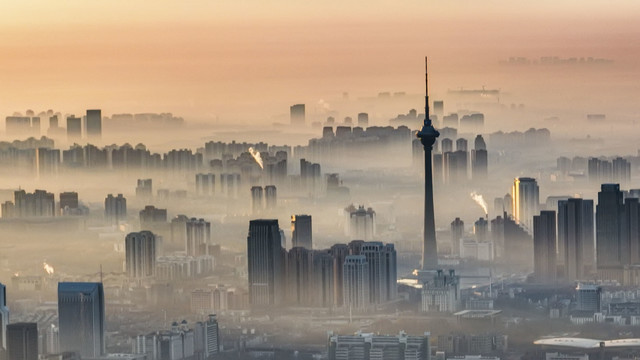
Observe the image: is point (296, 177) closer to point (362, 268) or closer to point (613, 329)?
point (362, 268)

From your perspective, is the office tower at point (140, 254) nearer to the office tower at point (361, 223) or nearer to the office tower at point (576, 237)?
the office tower at point (361, 223)

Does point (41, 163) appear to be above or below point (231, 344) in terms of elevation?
above

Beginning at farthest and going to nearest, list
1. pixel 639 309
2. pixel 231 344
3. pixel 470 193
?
pixel 470 193, pixel 639 309, pixel 231 344

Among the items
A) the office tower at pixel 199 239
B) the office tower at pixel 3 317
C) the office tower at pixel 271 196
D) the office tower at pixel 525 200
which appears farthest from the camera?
the office tower at pixel 525 200

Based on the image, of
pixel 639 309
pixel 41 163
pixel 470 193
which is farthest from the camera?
pixel 470 193

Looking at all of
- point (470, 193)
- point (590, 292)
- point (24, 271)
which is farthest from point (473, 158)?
point (24, 271)

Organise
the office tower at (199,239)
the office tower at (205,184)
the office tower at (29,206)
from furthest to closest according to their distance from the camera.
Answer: the office tower at (205,184) → the office tower at (199,239) → the office tower at (29,206)

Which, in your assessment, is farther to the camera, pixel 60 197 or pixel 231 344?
pixel 60 197

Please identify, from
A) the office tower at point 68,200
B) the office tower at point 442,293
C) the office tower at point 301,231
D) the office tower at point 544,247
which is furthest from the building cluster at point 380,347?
the office tower at point 68,200
